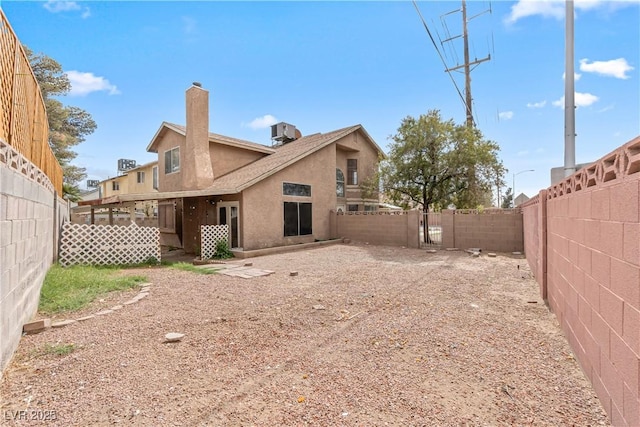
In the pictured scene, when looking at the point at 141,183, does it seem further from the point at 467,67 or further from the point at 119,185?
the point at 467,67

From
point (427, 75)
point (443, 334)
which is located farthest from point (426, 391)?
point (427, 75)

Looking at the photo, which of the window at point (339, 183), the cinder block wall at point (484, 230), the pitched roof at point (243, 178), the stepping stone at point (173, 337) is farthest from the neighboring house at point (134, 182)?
the stepping stone at point (173, 337)

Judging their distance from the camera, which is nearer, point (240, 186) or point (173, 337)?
point (173, 337)

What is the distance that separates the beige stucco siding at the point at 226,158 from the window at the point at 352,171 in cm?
682

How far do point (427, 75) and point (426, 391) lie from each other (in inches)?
727

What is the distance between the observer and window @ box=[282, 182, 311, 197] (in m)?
15.6

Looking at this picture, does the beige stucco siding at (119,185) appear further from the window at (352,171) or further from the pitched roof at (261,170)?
the window at (352,171)

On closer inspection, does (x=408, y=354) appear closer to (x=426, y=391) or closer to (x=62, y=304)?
(x=426, y=391)

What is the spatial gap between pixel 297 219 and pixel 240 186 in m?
4.09

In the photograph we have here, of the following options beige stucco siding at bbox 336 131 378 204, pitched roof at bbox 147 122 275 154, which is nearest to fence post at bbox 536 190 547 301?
beige stucco siding at bbox 336 131 378 204

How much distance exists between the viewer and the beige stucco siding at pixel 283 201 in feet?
45.6

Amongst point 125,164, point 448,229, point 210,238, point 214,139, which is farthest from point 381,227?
point 125,164

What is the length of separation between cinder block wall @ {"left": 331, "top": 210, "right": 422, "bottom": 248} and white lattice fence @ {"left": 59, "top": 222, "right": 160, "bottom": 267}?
1003 centimetres

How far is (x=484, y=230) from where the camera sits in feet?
46.0
